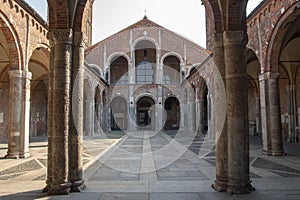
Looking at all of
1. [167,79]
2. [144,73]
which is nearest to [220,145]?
[167,79]

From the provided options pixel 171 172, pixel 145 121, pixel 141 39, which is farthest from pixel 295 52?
pixel 145 121

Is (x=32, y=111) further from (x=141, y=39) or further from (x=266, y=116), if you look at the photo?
(x=266, y=116)

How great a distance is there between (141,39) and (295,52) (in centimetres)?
1831

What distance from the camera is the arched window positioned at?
30.5 m

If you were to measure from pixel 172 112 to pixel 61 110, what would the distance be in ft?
88.4

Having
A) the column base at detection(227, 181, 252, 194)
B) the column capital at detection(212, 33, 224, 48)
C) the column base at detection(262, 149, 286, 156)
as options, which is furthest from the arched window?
the column base at detection(227, 181, 252, 194)

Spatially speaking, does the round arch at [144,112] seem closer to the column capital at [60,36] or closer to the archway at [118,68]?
the archway at [118,68]

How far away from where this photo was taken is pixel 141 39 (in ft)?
96.6

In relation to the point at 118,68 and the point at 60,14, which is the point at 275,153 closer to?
the point at 60,14

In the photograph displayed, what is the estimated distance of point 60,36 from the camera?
5.02m

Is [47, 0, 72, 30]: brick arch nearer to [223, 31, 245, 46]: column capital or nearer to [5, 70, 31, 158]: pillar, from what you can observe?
[223, 31, 245, 46]: column capital

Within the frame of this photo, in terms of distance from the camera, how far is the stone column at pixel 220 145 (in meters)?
4.86

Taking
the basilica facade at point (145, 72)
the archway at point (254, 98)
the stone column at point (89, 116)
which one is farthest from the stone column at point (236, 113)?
the basilica facade at point (145, 72)

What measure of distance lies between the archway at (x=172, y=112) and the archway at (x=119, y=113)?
511cm
